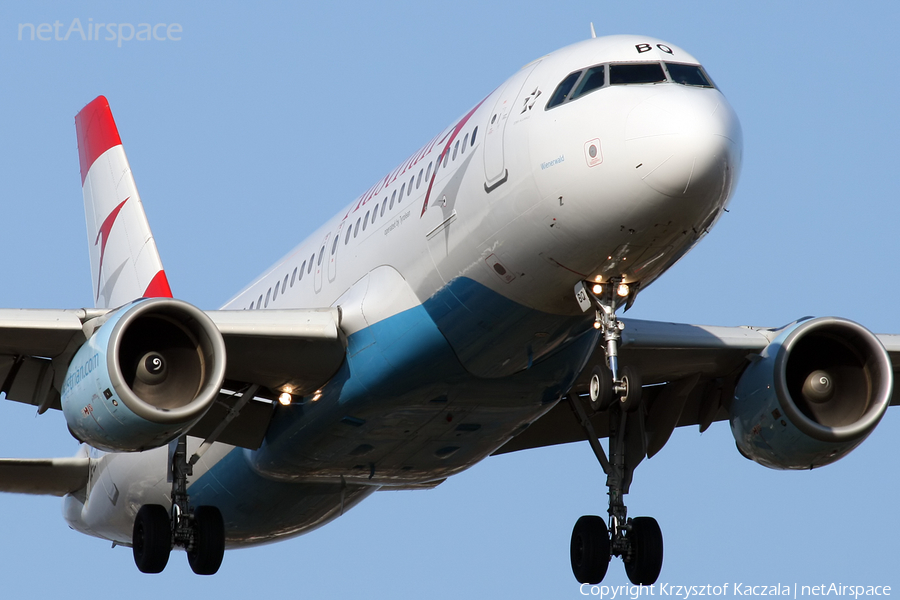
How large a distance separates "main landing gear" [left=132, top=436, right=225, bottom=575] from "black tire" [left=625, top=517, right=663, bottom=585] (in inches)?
254

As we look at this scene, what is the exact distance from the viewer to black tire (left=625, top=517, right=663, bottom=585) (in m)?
23.5

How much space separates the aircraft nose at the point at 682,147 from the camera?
1670 centimetres

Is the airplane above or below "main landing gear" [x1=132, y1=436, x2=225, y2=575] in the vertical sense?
above

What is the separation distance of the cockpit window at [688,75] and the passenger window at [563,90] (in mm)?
1141

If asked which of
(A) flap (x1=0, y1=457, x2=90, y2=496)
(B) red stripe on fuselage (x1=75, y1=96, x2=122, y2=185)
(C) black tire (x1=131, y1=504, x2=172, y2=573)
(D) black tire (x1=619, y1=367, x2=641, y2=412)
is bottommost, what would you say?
(C) black tire (x1=131, y1=504, x2=172, y2=573)

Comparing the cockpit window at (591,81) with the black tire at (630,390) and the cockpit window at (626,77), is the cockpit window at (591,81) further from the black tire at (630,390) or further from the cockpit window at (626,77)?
the black tire at (630,390)

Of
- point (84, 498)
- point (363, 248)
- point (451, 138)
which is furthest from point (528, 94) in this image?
point (84, 498)

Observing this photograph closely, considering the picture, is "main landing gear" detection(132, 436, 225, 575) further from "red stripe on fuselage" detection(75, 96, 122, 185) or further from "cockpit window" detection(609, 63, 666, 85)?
"red stripe on fuselage" detection(75, 96, 122, 185)

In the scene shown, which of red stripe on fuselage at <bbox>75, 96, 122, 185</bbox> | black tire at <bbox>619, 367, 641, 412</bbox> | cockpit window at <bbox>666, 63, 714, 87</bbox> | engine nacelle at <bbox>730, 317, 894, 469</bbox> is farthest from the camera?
red stripe on fuselage at <bbox>75, 96, 122, 185</bbox>

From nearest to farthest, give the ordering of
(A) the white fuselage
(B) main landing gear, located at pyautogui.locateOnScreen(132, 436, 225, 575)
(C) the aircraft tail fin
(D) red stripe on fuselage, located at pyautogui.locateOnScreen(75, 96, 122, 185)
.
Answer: (A) the white fuselage < (B) main landing gear, located at pyautogui.locateOnScreen(132, 436, 225, 575) < (C) the aircraft tail fin < (D) red stripe on fuselage, located at pyautogui.locateOnScreen(75, 96, 122, 185)

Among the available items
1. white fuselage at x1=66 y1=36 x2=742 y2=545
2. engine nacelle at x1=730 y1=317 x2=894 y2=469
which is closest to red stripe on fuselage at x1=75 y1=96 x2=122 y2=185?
white fuselage at x1=66 y1=36 x2=742 y2=545

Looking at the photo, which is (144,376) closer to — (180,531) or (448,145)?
(180,531)

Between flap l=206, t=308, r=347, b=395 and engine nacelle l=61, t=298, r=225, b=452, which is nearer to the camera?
engine nacelle l=61, t=298, r=225, b=452

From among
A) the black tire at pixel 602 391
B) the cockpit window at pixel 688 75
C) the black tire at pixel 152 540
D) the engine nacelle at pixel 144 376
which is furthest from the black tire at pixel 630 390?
the black tire at pixel 152 540
